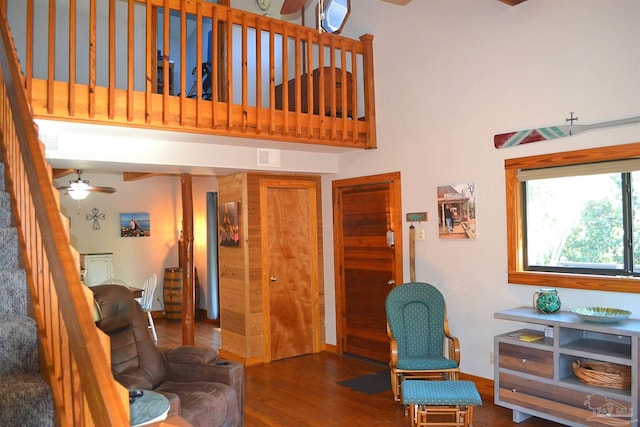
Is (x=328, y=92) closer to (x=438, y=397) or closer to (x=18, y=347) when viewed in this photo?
(x=438, y=397)

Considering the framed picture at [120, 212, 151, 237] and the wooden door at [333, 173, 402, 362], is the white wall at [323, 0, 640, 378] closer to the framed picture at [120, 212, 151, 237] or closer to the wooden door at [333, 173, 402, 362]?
the wooden door at [333, 173, 402, 362]

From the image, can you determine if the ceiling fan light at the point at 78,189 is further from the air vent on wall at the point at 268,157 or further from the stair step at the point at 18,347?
the stair step at the point at 18,347

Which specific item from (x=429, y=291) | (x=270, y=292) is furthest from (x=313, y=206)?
(x=429, y=291)

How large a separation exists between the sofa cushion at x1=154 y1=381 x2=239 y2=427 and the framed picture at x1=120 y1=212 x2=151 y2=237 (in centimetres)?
549

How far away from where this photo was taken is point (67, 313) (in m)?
1.38

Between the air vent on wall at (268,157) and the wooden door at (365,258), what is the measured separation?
Answer: 897 millimetres

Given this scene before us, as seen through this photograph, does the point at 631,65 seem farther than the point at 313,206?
No

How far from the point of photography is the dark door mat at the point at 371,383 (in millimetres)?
4676

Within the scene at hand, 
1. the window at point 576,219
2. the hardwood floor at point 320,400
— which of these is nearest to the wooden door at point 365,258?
the hardwood floor at point 320,400

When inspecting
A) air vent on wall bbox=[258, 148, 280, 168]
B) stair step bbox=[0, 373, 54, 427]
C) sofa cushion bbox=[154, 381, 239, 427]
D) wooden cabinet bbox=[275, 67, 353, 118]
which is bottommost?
sofa cushion bbox=[154, 381, 239, 427]

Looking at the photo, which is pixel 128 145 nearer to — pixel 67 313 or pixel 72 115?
pixel 72 115

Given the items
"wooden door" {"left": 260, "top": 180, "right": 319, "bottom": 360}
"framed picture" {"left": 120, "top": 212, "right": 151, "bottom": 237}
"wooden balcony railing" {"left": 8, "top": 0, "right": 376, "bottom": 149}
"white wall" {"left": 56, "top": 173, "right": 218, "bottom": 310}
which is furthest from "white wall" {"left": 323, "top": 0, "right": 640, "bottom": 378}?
"framed picture" {"left": 120, "top": 212, "right": 151, "bottom": 237}

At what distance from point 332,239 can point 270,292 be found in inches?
38.1

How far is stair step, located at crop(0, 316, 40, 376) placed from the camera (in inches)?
81.8
